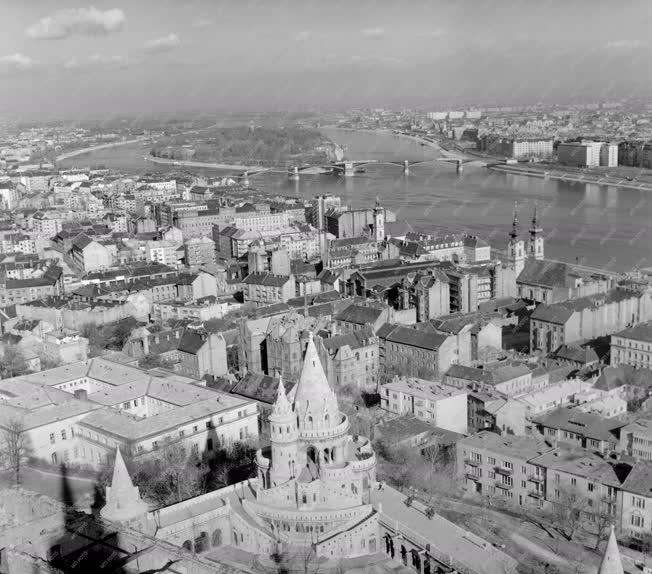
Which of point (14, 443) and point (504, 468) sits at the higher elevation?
point (14, 443)

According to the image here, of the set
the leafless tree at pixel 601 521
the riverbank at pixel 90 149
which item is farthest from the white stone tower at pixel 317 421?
the riverbank at pixel 90 149

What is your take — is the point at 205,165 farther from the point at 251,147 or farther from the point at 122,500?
the point at 122,500

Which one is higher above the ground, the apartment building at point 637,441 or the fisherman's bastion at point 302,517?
the fisherman's bastion at point 302,517

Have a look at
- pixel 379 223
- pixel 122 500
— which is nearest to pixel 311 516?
pixel 122 500

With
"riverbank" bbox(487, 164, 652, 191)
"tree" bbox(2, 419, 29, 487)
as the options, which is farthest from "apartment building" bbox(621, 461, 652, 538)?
"riverbank" bbox(487, 164, 652, 191)

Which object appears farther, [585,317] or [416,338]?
[585,317]

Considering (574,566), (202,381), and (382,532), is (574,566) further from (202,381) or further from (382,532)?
(202,381)

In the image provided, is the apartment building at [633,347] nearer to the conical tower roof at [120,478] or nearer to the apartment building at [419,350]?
the apartment building at [419,350]
